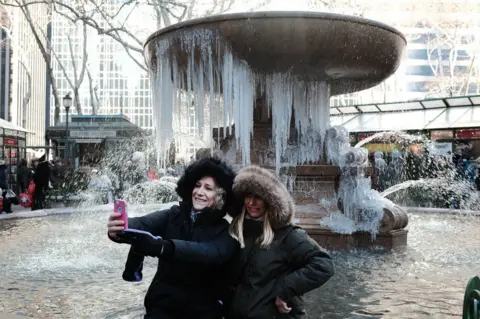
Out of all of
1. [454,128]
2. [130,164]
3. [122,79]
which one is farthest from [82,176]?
[122,79]

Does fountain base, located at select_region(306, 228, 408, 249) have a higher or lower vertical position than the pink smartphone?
lower

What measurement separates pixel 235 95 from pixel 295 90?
1.26 meters

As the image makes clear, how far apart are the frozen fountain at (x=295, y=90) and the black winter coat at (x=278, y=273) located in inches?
188

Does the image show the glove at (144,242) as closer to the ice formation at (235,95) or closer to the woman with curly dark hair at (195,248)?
the woman with curly dark hair at (195,248)

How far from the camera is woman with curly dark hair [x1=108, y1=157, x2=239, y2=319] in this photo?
8.27 feet

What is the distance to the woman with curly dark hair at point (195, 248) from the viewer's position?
2.52m

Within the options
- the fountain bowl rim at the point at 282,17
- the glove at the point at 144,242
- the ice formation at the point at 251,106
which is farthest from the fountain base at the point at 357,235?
the glove at the point at 144,242

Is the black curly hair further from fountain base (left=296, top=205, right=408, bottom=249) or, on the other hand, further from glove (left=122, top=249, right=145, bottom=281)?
fountain base (left=296, top=205, right=408, bottom=249)

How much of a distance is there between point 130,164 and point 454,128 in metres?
12.1

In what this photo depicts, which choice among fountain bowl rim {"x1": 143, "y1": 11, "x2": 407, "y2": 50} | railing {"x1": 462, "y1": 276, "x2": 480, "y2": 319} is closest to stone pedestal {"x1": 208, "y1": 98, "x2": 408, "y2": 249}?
fountain bowl rim {"x1": 143, "y1": 11, "x2": 407, "y2": 50}

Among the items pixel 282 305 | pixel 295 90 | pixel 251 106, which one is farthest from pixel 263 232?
pixel 295 90

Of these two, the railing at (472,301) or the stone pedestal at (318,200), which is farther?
the stone pedestal at (318,200)

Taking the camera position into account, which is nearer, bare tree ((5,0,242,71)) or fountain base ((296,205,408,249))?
fountain base ((296,205,408,249))

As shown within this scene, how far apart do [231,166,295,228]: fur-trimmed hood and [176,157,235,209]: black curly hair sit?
0.06m
